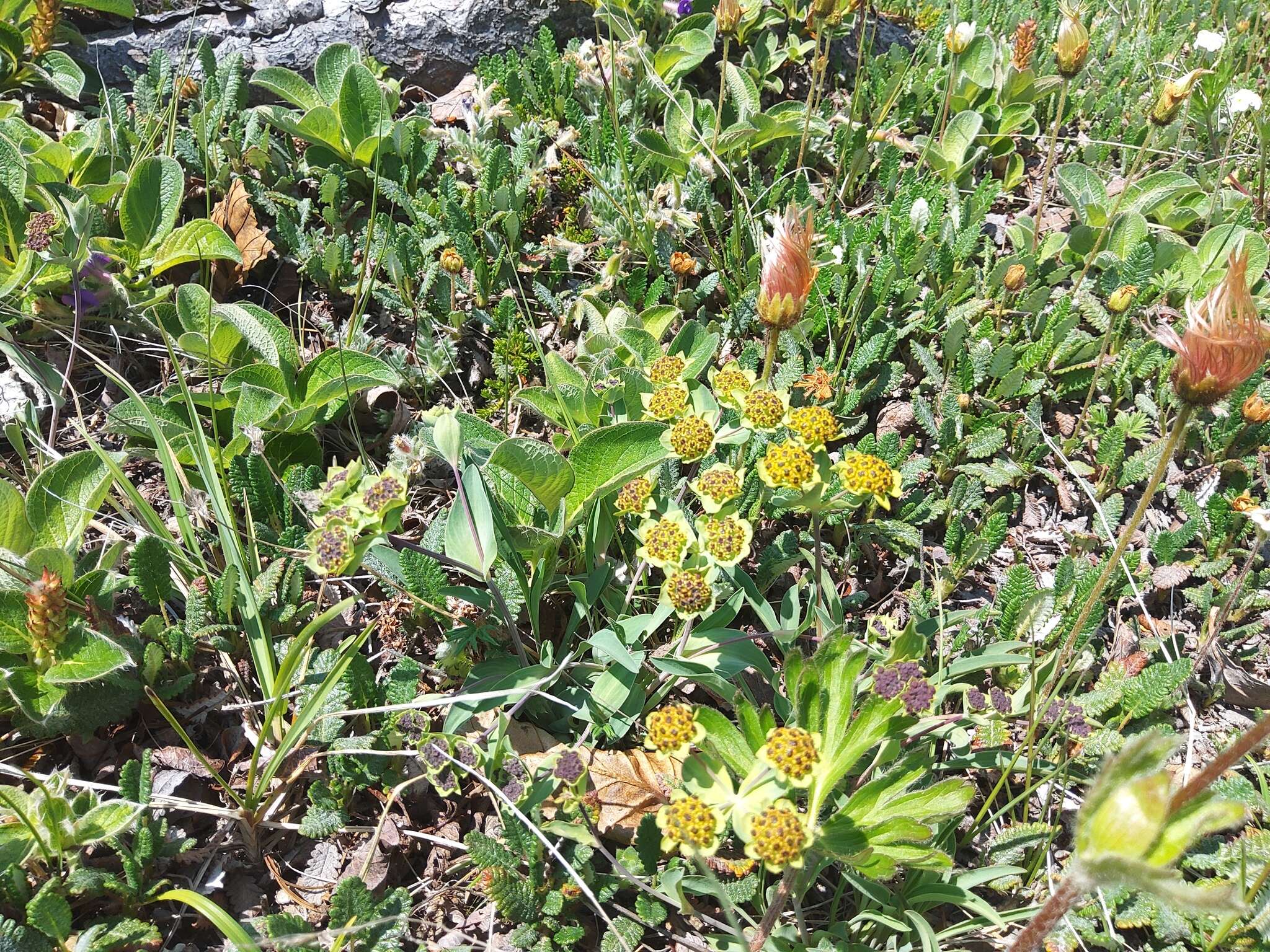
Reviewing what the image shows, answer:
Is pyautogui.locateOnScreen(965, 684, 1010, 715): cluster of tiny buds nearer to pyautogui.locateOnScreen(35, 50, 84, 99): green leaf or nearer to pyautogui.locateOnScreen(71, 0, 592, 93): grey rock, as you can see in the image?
pyautogui.locateOnScreen(71, 0, 592, 93): grey rock

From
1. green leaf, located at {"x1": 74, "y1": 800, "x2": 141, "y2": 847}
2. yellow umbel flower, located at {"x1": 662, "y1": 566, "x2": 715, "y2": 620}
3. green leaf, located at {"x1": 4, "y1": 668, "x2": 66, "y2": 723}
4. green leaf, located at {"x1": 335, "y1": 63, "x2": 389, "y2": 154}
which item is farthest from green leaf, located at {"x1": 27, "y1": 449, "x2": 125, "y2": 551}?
green leaf, located at {"x1": 335, "y1": 63, "x2": 389, "y2": 154}

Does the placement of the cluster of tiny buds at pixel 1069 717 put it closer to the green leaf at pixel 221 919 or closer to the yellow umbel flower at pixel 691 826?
the yellow umbel flower at pixel 691 826

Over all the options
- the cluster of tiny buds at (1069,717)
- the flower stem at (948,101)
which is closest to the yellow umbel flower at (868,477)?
the cluster of tiny buds at (1069,717)

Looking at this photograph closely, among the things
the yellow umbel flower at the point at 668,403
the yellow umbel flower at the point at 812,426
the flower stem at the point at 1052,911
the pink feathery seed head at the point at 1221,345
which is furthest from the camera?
the yellow umbel flower at the point at 668,403

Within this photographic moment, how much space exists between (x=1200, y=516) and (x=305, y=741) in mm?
2659

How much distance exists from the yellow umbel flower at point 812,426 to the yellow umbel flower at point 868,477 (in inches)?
3.1

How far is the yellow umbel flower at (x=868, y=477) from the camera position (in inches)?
80.2

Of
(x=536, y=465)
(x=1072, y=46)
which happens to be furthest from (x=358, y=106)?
(x=1072, y=46)

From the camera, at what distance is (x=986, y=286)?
3.28 m

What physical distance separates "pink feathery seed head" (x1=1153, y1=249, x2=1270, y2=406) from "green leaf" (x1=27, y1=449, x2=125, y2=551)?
8.09ft

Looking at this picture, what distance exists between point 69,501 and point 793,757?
72.7 inches

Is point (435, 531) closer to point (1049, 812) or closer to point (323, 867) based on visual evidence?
point (323, 867)

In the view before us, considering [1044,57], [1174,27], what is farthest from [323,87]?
[1174,27]

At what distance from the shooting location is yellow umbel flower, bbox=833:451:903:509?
2.04 meters
